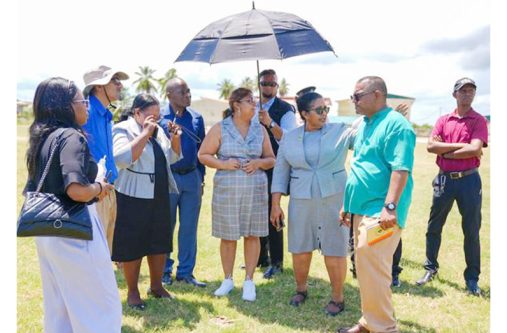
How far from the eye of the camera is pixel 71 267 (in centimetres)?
305

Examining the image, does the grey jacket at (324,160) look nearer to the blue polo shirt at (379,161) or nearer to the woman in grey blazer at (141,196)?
the blue polo shirt at (379,161)

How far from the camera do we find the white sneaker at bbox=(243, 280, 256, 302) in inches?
205

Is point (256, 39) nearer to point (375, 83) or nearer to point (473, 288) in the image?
point (375, 83)

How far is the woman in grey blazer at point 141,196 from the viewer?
4738mm

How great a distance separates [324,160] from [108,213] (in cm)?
211

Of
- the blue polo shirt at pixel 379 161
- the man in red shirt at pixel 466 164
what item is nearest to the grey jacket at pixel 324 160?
the blue polo shirt at pixel 379 161

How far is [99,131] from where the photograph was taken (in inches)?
164

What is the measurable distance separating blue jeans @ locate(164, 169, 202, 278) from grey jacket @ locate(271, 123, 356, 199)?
1388 mm

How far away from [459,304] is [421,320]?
2.25 ft

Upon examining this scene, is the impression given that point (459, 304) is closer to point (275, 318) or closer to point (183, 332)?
point (275, 318)

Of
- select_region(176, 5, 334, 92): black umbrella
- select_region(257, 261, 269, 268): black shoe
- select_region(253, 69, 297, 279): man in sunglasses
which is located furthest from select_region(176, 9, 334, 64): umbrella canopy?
select_region(257, 261, 269, 268): black shoe

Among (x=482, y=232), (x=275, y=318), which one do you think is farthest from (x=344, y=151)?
(x=482, y=232)

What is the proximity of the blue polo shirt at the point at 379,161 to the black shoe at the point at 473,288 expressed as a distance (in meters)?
2.21

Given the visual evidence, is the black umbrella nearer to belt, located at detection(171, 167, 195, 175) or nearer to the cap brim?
Result: the cap brim
